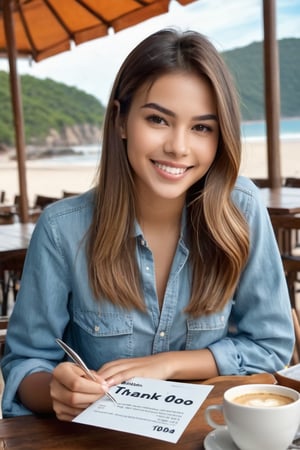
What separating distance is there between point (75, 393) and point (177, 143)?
0.45 metres

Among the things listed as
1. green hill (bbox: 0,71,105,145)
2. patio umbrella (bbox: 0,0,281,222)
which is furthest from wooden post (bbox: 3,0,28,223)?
green hill (bbox: 0,71,105,145)

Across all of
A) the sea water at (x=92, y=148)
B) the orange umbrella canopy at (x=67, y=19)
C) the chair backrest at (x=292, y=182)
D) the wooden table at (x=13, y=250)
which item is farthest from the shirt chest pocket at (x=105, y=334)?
the sea water at (x=92, y=148)

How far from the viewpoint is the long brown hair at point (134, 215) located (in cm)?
126

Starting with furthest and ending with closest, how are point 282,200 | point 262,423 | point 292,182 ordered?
point 292,182 < point 282,200 < point 262,423

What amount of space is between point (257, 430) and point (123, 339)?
0.52 m

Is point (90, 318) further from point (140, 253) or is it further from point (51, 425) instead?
point (51, 425)

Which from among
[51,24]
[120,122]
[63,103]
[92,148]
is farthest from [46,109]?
[120,122]

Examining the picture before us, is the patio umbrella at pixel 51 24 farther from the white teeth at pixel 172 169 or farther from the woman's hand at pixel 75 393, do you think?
the woman's hand at pixel 75 393

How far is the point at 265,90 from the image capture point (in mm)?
5090

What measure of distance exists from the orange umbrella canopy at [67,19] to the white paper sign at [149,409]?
4.55 metres

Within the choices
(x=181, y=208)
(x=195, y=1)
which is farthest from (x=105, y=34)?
(x=181, y=208)

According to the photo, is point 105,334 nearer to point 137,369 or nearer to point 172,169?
point 137,369

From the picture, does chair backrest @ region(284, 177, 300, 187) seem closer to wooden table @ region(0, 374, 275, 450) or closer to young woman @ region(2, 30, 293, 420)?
young woman @ region(2, 30, 293, 420)

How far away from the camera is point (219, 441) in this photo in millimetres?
882
